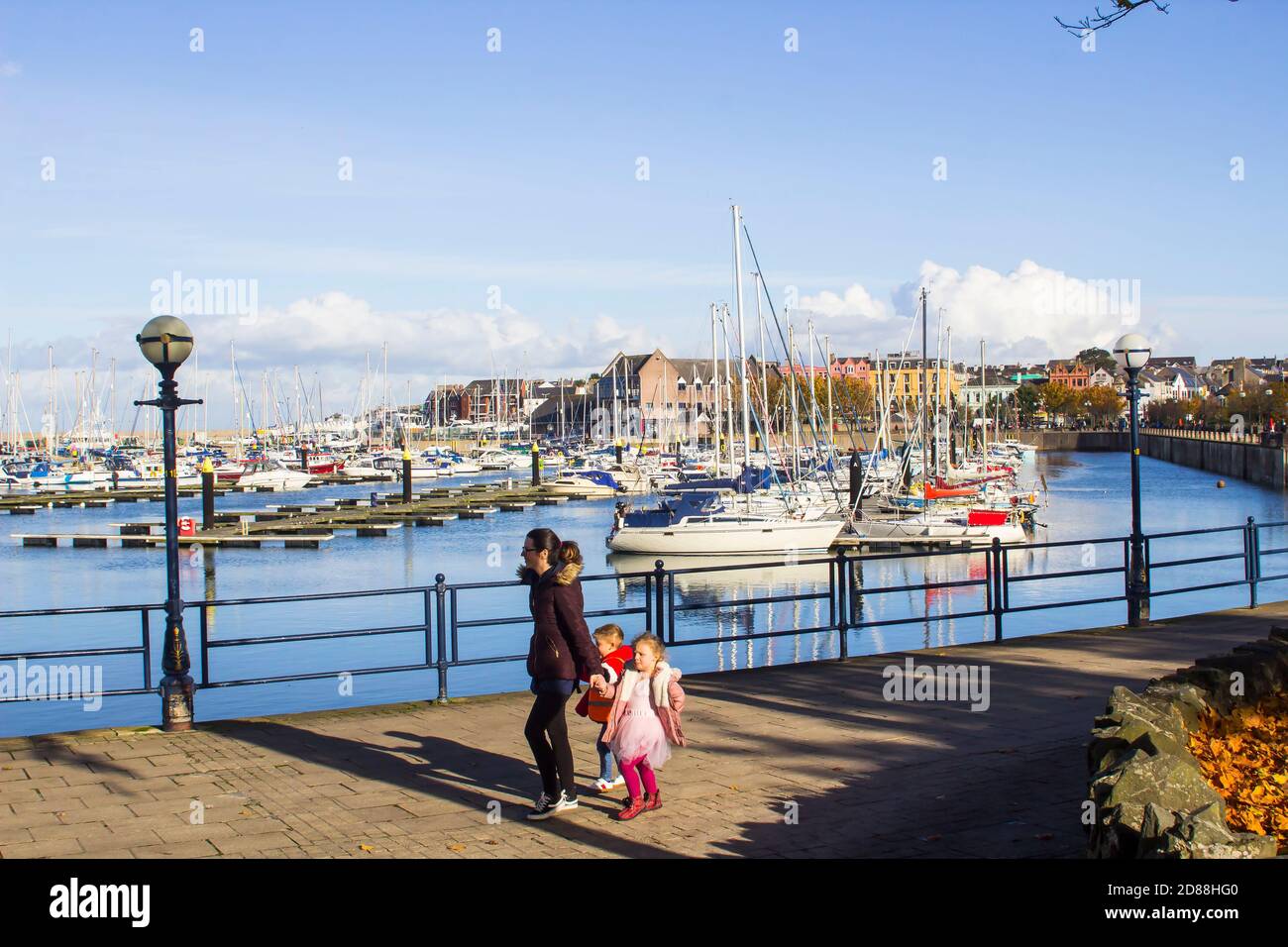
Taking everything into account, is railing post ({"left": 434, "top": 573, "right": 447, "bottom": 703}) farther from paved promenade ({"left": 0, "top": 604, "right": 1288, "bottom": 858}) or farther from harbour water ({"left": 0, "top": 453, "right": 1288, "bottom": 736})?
harbour water ({"left": 0, "top": 453, "right": 1288, "bottom": 736})

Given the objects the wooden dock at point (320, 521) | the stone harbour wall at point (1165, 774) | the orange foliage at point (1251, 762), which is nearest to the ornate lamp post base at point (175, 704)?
the stone harbour wall at point (1165, 774)

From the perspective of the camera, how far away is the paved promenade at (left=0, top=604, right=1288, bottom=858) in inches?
320

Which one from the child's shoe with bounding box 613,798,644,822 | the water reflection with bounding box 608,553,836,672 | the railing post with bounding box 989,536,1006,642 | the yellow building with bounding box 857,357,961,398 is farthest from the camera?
the yellow building with bounding box 857,357,961,398

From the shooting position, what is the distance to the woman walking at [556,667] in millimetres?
8758

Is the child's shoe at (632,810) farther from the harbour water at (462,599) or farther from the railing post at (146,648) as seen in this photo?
the railing post at (146,648)

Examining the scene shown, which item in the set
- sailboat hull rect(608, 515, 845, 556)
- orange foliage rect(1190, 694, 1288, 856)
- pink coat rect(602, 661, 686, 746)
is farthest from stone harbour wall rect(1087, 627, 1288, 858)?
sailboat hull rect(608, 515, 845, 556)

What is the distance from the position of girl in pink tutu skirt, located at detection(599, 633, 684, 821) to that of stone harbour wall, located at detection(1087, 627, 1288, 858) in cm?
284

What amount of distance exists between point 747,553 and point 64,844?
1617 inches

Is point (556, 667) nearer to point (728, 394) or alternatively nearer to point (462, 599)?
point (462, 599)
